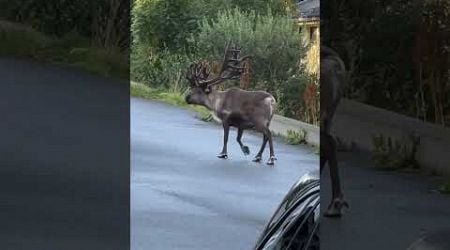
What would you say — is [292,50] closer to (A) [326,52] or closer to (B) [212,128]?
(B) [212,128]

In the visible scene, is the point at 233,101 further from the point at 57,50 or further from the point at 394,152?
the point at 394,152

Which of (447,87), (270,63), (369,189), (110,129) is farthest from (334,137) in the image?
(270,63)

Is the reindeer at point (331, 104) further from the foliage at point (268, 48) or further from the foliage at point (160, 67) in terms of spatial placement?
the foliage at point (160, 67)

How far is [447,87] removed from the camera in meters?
2.94

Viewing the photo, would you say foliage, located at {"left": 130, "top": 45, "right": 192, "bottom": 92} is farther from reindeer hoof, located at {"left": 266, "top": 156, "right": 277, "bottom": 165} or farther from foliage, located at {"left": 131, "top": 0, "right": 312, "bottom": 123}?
reindeer hoof, located at {"left": 266, "top": 156, "right": 277, "bottom": 165}

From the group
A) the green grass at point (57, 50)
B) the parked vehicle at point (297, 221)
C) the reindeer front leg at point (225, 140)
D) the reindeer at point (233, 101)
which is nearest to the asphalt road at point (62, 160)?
the green grass at point (57, 50)

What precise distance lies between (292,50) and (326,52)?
1196 mm

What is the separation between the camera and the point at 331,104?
3055 mm

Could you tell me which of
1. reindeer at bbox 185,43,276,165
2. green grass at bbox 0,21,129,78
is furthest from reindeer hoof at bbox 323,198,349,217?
reindeer at bbox 185,43,276,165

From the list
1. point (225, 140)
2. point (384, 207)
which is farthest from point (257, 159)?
point (384, 207)

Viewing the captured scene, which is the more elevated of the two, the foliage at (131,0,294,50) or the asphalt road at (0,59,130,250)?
the foliage at (131,0,294,50)

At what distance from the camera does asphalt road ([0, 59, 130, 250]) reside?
3.25 meters

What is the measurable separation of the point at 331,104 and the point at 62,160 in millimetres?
1141

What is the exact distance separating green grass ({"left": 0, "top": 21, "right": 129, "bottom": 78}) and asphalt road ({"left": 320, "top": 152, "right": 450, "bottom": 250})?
3.41ft
